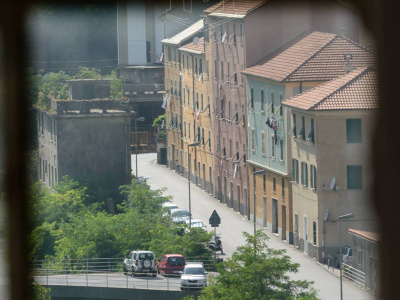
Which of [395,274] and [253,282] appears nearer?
[395,274]

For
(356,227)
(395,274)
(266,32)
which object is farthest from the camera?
(266,32)

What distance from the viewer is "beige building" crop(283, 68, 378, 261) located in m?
16.7

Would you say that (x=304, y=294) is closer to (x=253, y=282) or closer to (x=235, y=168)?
(x=253, y=282)

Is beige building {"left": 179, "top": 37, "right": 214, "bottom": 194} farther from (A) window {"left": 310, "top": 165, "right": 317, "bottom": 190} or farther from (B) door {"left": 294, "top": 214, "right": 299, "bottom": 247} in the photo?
(A) window {"left": 310, "top": 165, "right": 317, "bottom": 190}

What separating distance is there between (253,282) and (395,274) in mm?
11919

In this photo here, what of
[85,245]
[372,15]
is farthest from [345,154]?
[372,15]

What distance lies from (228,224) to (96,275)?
5.17 meters

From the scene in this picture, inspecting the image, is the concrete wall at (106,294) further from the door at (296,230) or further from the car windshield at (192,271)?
the door at (296,230)

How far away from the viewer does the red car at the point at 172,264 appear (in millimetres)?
15312

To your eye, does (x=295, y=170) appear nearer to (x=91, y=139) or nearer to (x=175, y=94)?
(x=91, y=139)

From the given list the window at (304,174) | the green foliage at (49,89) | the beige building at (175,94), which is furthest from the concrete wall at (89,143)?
the beige building at (175,94)

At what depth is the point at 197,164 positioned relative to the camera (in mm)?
26047

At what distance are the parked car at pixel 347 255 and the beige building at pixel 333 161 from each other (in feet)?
0.83

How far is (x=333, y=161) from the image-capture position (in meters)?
17.2
